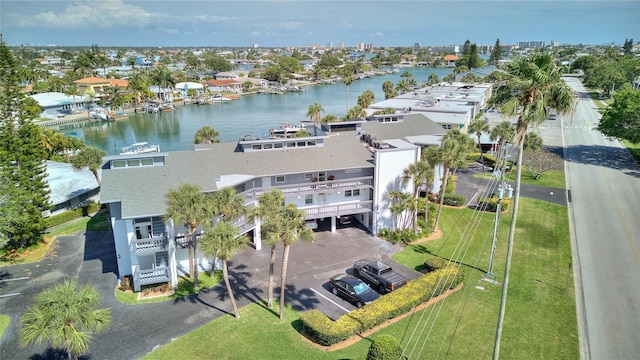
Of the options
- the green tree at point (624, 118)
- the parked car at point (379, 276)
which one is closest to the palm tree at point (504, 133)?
the green tree at point (624, 118)

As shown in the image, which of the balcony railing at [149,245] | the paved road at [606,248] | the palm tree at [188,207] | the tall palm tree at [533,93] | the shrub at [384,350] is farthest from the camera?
the balcony railing at [149,245]

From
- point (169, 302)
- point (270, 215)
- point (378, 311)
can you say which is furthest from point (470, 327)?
point (169, 302)

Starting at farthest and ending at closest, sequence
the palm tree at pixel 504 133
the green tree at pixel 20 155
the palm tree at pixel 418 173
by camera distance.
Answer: the palm tree at pixel 504 133 < the palm tree at pixel 418 173 < the green tree at pixel 20 155

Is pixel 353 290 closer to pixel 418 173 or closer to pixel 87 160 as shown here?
pixel 418 173

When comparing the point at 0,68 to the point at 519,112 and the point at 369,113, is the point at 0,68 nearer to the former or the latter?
the point at 519,112

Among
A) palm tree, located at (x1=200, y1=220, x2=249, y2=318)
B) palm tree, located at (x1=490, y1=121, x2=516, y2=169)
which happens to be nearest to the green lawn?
palm tree, located at (x1=200, y1=220, x2=249, y2=318)

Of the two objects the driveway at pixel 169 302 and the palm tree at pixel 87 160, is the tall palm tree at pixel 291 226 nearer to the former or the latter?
the driveway at pixel 169 302

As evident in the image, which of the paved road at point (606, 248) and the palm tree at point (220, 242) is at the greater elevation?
the palm tree at point (220, 242)
